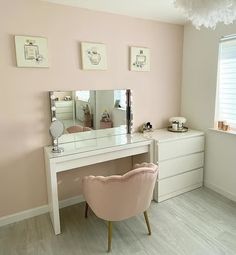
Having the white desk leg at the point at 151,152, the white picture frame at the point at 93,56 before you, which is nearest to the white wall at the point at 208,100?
the white desk leg at the point at 151,152

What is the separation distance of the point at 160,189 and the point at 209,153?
0.88 m

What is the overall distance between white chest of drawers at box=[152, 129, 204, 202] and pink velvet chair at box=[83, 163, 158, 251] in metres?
0.66

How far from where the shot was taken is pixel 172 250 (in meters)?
1.85

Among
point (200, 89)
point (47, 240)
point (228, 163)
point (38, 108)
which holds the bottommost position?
point (47, 240)

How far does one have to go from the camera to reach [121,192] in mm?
1737

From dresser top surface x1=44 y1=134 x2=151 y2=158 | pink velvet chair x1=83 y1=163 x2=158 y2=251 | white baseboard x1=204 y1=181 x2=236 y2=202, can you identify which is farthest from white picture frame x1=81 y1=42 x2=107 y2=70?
white baseboard x1=204 y1=181 x2=236 y2=202

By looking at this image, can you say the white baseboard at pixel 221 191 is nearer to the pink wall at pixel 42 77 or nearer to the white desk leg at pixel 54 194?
the pink wall at pixel 42 77

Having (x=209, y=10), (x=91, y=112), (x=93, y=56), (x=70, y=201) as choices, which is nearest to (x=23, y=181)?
(x=70, y=201)

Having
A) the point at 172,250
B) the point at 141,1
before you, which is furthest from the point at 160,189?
the point at 141,1

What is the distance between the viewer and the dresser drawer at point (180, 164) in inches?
100

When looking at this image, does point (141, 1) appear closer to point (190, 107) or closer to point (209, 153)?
point (190, 107)

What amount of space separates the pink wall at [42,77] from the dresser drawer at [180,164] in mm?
639

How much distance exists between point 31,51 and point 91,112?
2.95 ft

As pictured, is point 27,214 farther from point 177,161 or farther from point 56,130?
point 177,161
